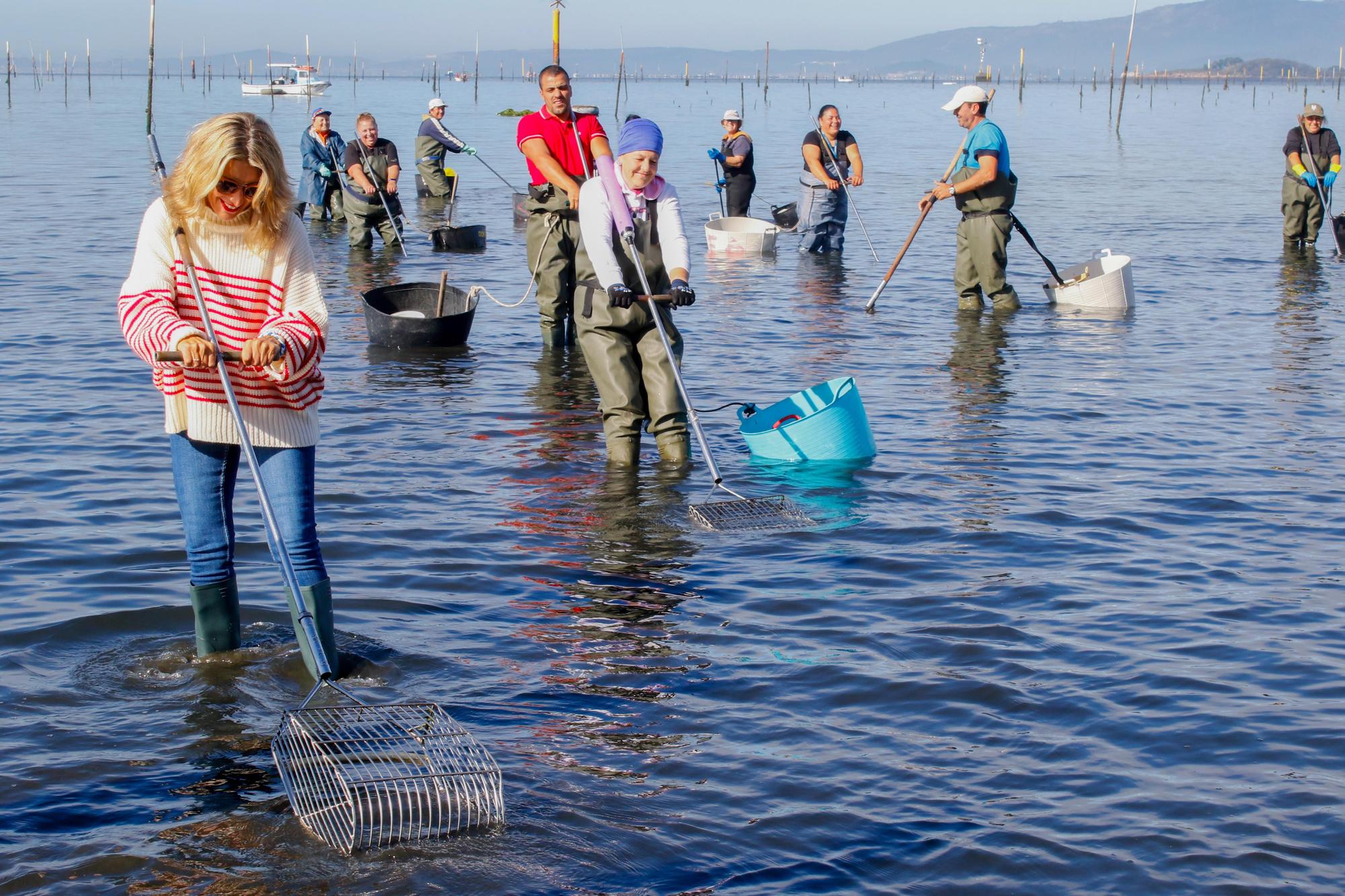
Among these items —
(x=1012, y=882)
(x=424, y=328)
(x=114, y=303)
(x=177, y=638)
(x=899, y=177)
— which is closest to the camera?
(x=1012, y=882)

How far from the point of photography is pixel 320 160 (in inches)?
790

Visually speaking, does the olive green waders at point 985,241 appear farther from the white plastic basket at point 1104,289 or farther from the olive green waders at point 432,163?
the olive green waders at point 432,163

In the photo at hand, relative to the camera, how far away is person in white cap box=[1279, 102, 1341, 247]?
60.2ft

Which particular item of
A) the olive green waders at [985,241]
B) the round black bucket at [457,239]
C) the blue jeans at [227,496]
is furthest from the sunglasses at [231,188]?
the round black bucket at [457,239]

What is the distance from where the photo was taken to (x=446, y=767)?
450 cm

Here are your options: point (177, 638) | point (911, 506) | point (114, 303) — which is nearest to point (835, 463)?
point (911, 506)

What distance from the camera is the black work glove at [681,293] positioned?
7504 millimetres

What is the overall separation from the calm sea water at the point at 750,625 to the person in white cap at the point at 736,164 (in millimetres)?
7009

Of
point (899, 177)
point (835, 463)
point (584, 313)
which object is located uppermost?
point (899, 177)

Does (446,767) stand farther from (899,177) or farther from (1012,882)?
(899,177)

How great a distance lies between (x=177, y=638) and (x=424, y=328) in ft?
21.0

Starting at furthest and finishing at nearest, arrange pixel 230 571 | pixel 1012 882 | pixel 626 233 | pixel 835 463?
pixel 835 463
pixel 626 233
pixel 230 571
pixel 1012 882

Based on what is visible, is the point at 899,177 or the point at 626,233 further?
the point at 899,177

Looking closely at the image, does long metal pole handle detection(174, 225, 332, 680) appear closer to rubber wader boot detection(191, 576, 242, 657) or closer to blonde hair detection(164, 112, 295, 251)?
blonde hair detection(164, 112, 295, 251)
